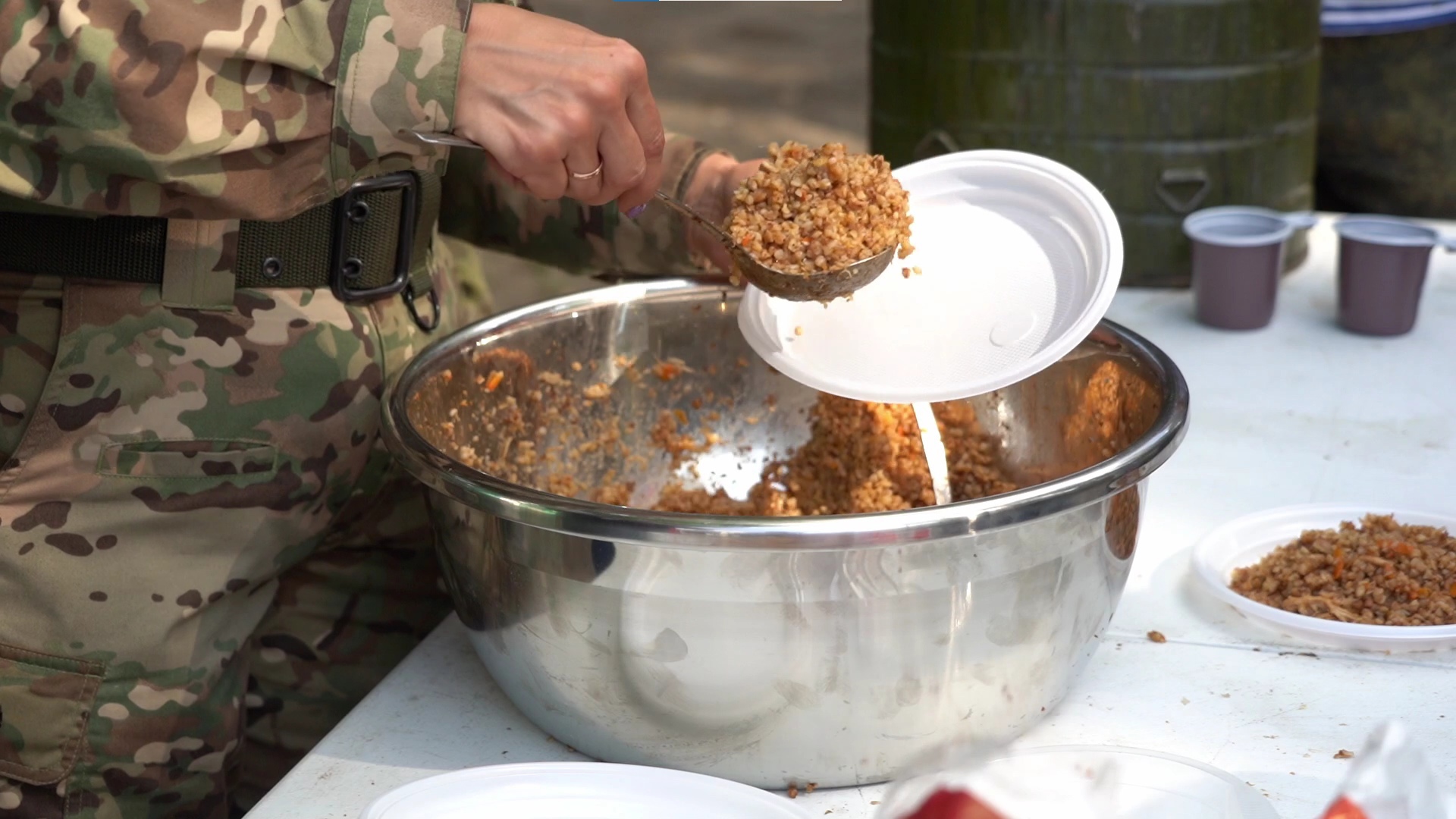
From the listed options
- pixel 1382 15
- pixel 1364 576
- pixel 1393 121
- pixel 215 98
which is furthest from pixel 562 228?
pixel 1393 121

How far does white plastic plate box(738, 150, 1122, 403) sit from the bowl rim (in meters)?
0.19

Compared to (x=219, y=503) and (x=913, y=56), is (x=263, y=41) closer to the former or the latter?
(x=219, y=503)

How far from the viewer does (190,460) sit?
112 cm

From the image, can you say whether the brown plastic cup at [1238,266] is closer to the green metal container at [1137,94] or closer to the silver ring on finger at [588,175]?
the green metal container at [1137,94]

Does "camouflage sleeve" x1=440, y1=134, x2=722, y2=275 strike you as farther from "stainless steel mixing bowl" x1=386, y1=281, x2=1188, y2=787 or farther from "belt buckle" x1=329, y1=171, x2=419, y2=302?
"stainless steel mixing bowl" x1=386, y1=281, x2=1188, y2=787

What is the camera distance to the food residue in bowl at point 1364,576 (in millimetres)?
1082

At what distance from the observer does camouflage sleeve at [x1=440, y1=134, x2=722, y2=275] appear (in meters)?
1.40

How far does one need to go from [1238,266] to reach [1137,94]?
0.29 m

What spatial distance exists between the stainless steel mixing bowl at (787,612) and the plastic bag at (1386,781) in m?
0.26

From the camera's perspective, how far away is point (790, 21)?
289 inches

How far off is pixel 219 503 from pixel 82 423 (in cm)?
12

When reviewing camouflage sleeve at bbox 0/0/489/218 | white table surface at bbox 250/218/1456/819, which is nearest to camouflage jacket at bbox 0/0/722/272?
camouflage sleeve at bbox 0/0/489/218

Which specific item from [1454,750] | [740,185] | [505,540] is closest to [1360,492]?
[1454,750]

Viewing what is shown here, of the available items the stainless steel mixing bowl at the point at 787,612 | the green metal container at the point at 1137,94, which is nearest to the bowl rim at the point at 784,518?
the stainless steel mixing bowl at the point at 787,612
